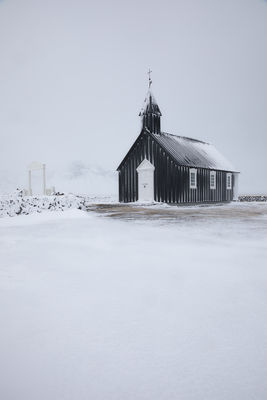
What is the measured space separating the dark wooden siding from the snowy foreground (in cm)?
2077

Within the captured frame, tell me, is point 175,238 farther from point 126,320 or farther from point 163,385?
point 163,385

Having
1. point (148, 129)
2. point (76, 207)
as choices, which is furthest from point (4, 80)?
point (76, 207)

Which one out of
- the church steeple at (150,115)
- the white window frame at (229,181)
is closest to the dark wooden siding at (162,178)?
the church steeple at (150,115)

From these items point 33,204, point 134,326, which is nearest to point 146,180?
point 33,204

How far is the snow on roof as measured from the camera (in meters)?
27.0

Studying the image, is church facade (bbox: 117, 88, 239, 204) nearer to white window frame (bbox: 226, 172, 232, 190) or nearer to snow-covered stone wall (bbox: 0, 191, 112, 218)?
white window frame (bbox: 226, 172, 232, 190)

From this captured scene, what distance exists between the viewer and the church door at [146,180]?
89.7ft

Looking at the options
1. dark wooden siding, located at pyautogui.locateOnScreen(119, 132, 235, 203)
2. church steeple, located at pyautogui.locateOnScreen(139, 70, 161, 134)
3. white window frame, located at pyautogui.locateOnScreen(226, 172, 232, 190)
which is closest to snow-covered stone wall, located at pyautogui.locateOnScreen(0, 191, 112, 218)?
dark wooden siding, located at pyautogui.locateOnScreen(119, 132, 235, 203)

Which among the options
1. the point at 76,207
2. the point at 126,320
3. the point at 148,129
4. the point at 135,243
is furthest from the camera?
the point at 148,129

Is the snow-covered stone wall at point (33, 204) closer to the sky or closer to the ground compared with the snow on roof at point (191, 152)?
closer to the ground

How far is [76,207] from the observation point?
16.4 meters

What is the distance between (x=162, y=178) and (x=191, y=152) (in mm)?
5130

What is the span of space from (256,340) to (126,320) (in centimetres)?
112

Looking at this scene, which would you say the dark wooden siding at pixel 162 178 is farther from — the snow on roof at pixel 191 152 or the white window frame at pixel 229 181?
the white window frame at pixel 229 181
